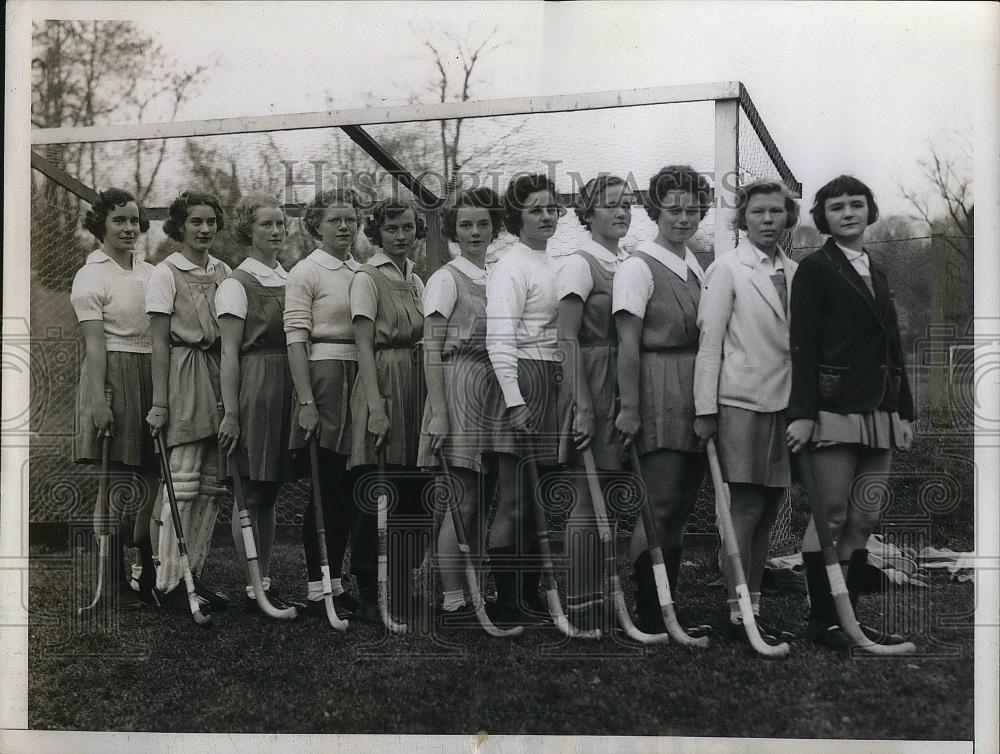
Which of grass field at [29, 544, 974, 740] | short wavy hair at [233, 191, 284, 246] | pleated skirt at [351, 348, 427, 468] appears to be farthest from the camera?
short wavy hair at [233, 191, 284, 246]

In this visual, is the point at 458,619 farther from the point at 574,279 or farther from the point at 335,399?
the point at 574,279

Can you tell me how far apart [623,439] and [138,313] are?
6.98 feet

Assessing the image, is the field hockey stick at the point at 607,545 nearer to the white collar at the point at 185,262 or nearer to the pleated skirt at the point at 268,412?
the pleated skirt at the point at 268,412

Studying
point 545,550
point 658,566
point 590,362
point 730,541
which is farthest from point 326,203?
point 730,541

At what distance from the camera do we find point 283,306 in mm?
4320

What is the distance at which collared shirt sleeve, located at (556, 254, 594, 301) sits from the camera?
163 inches

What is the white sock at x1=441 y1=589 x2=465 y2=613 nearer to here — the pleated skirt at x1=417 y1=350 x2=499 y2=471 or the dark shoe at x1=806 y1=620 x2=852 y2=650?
the pleated skirt at x1=417 y1=350 x2=499 y2=471

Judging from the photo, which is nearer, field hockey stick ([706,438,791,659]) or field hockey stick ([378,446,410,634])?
field hockey stick ([706,438,791,659])

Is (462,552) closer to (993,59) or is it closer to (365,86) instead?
(365,86)

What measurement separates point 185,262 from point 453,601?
6.02ft

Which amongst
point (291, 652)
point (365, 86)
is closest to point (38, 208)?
point (365, 86)

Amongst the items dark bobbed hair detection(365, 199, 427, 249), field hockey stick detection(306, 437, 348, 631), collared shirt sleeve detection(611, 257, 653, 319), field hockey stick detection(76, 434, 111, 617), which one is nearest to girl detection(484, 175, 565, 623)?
collared shirt sleeve detection(611, 257, 653, 319)

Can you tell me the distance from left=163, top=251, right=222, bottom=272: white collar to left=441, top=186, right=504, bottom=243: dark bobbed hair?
1.02 meters

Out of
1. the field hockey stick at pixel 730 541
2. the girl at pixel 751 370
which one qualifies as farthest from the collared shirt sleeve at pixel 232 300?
the field hockey stick at pixel 730 541
